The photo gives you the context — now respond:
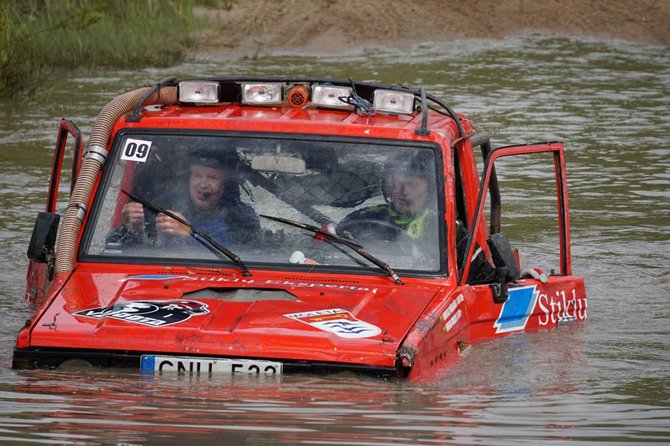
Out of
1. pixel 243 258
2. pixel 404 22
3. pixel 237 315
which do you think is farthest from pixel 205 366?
pixel 404 22

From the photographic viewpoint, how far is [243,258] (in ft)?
25.2

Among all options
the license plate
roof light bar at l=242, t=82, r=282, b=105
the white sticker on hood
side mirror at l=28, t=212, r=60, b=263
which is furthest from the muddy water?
roof light bar at l=242, t=82, r=282, b=105

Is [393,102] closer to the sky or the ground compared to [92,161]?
closer to the sky

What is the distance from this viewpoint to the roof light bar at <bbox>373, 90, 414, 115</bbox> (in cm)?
829

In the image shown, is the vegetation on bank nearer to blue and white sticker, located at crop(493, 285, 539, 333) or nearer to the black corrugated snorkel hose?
the black corrugated snorkel hose

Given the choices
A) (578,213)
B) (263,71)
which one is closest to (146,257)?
(578,213)

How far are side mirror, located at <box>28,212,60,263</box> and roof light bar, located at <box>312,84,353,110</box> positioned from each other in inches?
57.2

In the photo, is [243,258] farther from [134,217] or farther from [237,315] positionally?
[237,315]

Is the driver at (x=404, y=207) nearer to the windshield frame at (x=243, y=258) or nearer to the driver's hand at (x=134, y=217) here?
the windshield frame at (x=243, y=258)

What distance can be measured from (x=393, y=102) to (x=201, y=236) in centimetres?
128

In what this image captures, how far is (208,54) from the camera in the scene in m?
25.9

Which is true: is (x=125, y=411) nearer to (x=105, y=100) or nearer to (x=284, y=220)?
(x=284, y=220)

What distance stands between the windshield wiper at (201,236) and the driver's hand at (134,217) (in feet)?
0.10

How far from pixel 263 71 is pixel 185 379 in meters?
17.4
